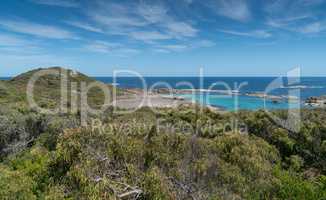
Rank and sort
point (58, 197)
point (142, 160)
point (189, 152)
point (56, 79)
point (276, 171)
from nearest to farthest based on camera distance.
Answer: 1. point (58, 197)
2. point (142, 160)
3. point (189, 152)
4. point (276, 171)
5. point (56, 79)

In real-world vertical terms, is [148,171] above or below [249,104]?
above

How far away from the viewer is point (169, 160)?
8.36m

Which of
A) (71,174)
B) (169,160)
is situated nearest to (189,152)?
(169,160)

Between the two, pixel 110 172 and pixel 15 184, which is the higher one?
pixel 110 172

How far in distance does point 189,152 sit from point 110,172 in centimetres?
275

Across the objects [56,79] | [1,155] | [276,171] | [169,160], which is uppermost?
[56,79]

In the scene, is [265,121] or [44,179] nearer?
[44,179]

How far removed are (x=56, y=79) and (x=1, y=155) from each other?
266ft

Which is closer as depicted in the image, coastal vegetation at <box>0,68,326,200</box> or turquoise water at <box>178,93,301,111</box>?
coastal vegetation at <box>0,68,326,200</box>

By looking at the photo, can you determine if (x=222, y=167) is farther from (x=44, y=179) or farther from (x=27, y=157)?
(x=27, y=157)

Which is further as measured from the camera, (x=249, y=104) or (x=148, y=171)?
(x=249, y=104)

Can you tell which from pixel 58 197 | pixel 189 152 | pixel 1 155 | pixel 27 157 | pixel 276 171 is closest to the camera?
pixel 58 197

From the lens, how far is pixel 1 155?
60.0 feet

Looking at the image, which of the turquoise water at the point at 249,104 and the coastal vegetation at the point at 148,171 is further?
the turquoise water at the point at 249,104
